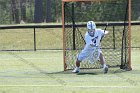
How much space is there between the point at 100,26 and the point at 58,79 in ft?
32.8

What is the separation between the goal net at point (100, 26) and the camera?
56.7 ft

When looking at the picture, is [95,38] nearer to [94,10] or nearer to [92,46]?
[92,46]

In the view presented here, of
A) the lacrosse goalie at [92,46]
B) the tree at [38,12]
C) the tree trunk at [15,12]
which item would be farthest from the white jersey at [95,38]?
the tree trunk at [15,12]

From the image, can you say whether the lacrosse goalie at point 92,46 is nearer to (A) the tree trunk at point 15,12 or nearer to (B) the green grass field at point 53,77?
(B) the green grass field at point 53,77

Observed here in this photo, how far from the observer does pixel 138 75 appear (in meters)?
15.3

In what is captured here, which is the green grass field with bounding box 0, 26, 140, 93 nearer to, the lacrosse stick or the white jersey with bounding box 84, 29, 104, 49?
the lacrosse stick

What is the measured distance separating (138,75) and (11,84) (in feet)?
12.0

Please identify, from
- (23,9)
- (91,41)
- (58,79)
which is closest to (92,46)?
(91,41)

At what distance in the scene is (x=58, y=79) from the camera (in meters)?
14.8

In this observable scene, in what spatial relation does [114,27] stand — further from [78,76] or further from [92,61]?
[78,76]

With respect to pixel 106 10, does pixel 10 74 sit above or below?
below

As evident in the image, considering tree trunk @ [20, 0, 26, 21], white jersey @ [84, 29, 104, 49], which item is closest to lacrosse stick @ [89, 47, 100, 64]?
white jersey @ [84, 29, 104, 49]

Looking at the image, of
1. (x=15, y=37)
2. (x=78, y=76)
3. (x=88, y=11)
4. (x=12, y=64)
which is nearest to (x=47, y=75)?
(x=78, y=76)

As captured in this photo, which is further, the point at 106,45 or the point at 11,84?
the point at 106,45
